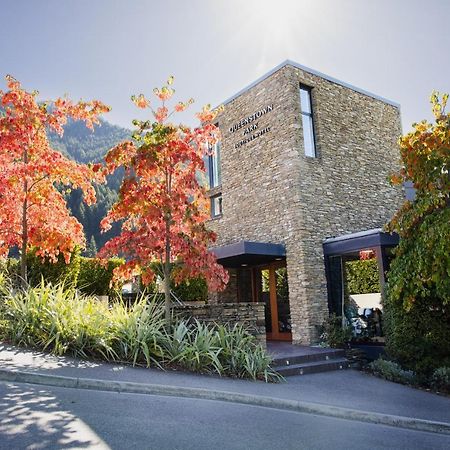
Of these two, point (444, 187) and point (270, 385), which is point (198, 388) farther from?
point (444, 187)

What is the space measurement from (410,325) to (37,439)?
6.85 meters

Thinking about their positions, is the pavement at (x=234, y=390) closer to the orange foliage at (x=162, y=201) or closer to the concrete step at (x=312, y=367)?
the concrete step at (x=312, y=367)

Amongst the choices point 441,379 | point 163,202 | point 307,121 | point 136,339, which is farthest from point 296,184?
point 136,339

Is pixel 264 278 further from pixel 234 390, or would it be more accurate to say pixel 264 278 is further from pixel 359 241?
pixel 234 390

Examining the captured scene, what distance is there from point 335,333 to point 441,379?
9.66 feet

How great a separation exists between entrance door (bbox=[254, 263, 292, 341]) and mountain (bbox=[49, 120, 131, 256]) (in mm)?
16514

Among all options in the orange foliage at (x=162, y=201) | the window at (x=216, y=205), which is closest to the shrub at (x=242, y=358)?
the orange foliage at (x=162, y=201)

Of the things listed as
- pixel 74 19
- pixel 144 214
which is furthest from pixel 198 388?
pixel 74 19

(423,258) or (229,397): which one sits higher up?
(423,258)

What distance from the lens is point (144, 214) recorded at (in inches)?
285

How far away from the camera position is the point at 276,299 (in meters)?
12.4

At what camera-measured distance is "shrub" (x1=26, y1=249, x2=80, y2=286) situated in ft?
34.1

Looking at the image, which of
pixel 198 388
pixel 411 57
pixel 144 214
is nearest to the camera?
pixel 198 388

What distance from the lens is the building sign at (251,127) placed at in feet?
41.2
